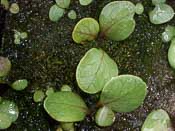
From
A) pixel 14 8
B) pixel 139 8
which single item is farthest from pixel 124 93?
pixel 14 8

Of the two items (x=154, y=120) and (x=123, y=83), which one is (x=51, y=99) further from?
(x=154, y=120)

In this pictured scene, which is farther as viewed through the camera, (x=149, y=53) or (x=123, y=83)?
(x=149, y=53)

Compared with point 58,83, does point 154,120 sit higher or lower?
lower

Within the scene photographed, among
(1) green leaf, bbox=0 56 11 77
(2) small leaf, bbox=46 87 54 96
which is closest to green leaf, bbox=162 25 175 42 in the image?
(2) small leaf, bbox=46 87 54 96

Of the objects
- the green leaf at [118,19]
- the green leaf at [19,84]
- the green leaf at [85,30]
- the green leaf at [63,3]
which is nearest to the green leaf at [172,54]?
the green leaf at [118,19]

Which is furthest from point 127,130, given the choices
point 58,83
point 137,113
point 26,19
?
point 26,19

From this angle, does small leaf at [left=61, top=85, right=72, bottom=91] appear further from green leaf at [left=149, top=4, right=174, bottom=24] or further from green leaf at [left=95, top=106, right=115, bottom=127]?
green leaf at [left=149, top=4, right=174, bottom=24]

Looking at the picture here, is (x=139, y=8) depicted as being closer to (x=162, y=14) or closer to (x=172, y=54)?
(x=162, y=14)
